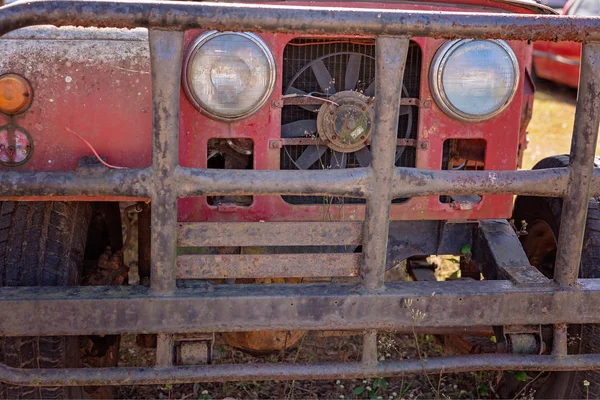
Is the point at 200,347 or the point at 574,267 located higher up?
the point at 574,267

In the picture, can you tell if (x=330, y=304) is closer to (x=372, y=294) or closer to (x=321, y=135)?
(x=372, y=294)

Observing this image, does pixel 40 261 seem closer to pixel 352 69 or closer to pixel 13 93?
pixel 13 93

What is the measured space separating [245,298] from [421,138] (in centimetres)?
99

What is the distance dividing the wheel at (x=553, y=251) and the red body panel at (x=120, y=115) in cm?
65

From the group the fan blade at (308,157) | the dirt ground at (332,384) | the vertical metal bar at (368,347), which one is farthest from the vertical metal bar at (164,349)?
the fan blade at (308,157)

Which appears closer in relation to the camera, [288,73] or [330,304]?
[330,304]

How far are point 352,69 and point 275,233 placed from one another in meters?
0.80

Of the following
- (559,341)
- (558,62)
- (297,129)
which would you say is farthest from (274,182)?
(558,62)

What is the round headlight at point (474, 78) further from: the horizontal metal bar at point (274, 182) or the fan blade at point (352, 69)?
the horizontal metal bar at point (274, 182)

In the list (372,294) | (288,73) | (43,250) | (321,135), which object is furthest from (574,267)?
(43,250)

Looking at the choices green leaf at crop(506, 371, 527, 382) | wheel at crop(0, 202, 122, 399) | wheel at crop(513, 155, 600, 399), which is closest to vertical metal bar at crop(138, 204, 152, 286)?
wheel at crop(0, 202, 122, 399)

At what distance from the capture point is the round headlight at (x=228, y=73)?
2543 millimetres

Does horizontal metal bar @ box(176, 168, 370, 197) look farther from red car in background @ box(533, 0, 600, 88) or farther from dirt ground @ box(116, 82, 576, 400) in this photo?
red car in background @ box(533, 0, 600, 88)

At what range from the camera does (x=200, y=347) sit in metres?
2.48
